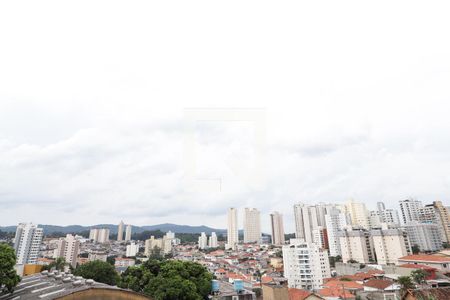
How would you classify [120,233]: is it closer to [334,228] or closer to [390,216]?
[334,228]

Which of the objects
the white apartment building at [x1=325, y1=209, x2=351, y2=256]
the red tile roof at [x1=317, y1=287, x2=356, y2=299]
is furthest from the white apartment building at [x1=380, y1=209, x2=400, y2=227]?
the red tile roof at [x1=317, y1=287, x2=356, y2=299]

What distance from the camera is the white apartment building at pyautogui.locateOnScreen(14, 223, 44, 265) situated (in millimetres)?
36625

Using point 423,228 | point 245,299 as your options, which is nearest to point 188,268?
point 245,299

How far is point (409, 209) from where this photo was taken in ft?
164

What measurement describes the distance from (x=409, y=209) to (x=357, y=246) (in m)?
22.3

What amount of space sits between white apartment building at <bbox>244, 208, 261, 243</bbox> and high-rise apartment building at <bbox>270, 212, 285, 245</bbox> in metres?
6.71

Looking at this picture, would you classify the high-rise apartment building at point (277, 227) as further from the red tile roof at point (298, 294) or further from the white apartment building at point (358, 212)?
the red tile roof at point (298, 294)

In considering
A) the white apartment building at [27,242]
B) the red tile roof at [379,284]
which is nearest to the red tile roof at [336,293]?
the red tile roof at [379,284]

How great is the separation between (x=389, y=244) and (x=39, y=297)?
34.8 m

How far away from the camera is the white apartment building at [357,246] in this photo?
34.2 metres

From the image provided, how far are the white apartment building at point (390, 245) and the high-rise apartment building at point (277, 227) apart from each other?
33.0 metres

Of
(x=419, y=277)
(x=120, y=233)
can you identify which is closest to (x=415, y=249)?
(x=419, y=277)

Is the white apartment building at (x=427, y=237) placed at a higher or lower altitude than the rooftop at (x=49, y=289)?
higher

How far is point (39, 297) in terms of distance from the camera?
23.0 feet
